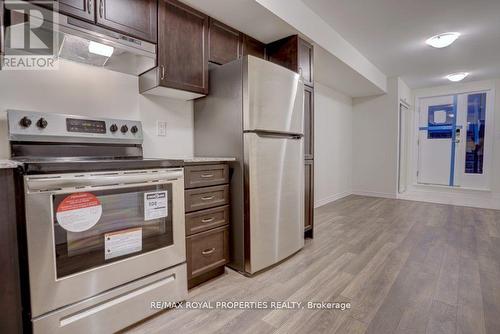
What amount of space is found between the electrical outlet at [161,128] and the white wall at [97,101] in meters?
0.03

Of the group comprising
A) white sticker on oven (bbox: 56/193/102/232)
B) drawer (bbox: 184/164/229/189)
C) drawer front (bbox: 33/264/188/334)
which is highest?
drawer (bbox: 184/164/229/189)

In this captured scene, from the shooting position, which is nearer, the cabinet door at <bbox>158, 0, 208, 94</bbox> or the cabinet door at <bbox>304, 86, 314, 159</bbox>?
the cabinet door at <bbox>158, 0, 208, 94</bbox>

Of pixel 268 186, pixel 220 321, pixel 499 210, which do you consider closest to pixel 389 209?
pixel 499 210

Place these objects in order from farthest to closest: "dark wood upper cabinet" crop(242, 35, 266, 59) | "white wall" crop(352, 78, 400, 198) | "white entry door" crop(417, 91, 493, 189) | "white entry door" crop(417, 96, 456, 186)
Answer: "white entry door" crop(417, 96, 456, 186) → "white entry door" crop(417, 91, 493, 189) → "white wall" crop(352, 78, 400, 198) → "dark wood upper cabinet" crop(242, 35, 266, 59)

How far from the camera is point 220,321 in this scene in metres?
1.39

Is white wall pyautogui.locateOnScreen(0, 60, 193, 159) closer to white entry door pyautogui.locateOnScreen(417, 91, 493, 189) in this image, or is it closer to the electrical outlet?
the electrical outlet

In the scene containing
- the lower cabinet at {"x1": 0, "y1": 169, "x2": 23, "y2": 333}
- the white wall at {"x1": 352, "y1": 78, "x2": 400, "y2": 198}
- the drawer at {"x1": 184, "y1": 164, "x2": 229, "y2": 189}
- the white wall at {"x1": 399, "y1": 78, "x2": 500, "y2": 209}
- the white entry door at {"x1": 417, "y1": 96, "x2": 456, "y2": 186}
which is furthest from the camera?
the white entry door at {"x1": 417, "y1": 96, "x2": 456, "y2": 186}

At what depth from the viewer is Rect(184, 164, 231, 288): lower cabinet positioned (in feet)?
5.47

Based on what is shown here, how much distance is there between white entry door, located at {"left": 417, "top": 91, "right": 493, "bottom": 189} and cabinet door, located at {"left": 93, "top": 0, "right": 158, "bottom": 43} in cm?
653

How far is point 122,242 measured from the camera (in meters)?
1.29

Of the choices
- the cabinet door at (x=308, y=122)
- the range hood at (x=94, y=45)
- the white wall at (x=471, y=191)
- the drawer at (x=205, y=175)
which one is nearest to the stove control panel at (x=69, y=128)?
the range hood at (x=94, y=45)

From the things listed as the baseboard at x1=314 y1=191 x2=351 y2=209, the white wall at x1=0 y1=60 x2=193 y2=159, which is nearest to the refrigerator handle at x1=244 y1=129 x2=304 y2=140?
the white wall at x1=0 y1=60 x2=193 y2=159

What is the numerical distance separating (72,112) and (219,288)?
5.08 ft

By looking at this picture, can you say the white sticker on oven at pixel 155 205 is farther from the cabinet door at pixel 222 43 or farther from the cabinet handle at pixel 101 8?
the cabinet door at pixel 222 43
